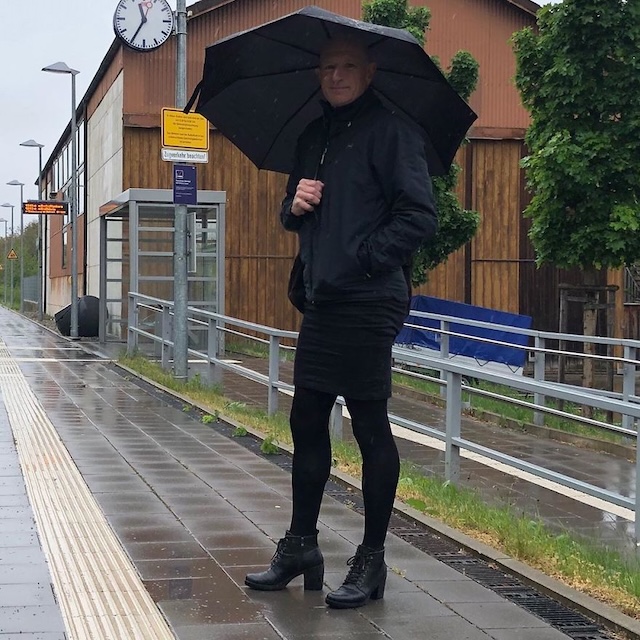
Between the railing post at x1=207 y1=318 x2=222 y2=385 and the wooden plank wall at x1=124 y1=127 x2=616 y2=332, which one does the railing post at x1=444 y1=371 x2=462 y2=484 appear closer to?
the railing post at x1=207 y1=318 x2=222 y2=385

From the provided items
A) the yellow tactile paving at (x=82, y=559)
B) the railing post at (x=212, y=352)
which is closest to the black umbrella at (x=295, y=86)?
the yellow tactile paving at (x=82, y=559)

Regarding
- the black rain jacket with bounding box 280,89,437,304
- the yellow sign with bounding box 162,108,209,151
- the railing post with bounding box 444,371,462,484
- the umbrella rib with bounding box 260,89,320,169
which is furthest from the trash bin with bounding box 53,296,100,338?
the black rain jacket with bounding box 280,89,437,304

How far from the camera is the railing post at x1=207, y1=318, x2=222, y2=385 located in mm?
13055

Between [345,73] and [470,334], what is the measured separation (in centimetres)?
1438

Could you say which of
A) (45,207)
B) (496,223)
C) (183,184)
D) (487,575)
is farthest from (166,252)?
(487,575)

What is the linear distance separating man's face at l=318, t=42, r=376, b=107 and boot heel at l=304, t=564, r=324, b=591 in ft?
5.89

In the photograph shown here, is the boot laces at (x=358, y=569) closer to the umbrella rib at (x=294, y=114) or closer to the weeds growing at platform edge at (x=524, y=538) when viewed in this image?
the weeds growing at platform edge at (x=524, y=538)

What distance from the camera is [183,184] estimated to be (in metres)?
13.7

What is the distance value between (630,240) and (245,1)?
12.8 m

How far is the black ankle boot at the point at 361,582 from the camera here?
423cm

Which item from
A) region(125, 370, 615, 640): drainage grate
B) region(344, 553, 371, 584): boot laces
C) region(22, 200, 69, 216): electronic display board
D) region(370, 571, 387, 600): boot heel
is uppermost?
region(22, 200, 69, 216): electronic display board

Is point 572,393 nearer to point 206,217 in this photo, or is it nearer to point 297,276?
point 297,276

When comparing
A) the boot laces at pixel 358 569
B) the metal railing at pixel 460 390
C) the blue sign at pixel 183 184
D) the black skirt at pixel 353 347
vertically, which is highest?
the blue sign at pixel 183 184

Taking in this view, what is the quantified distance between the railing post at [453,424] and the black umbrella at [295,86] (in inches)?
101
